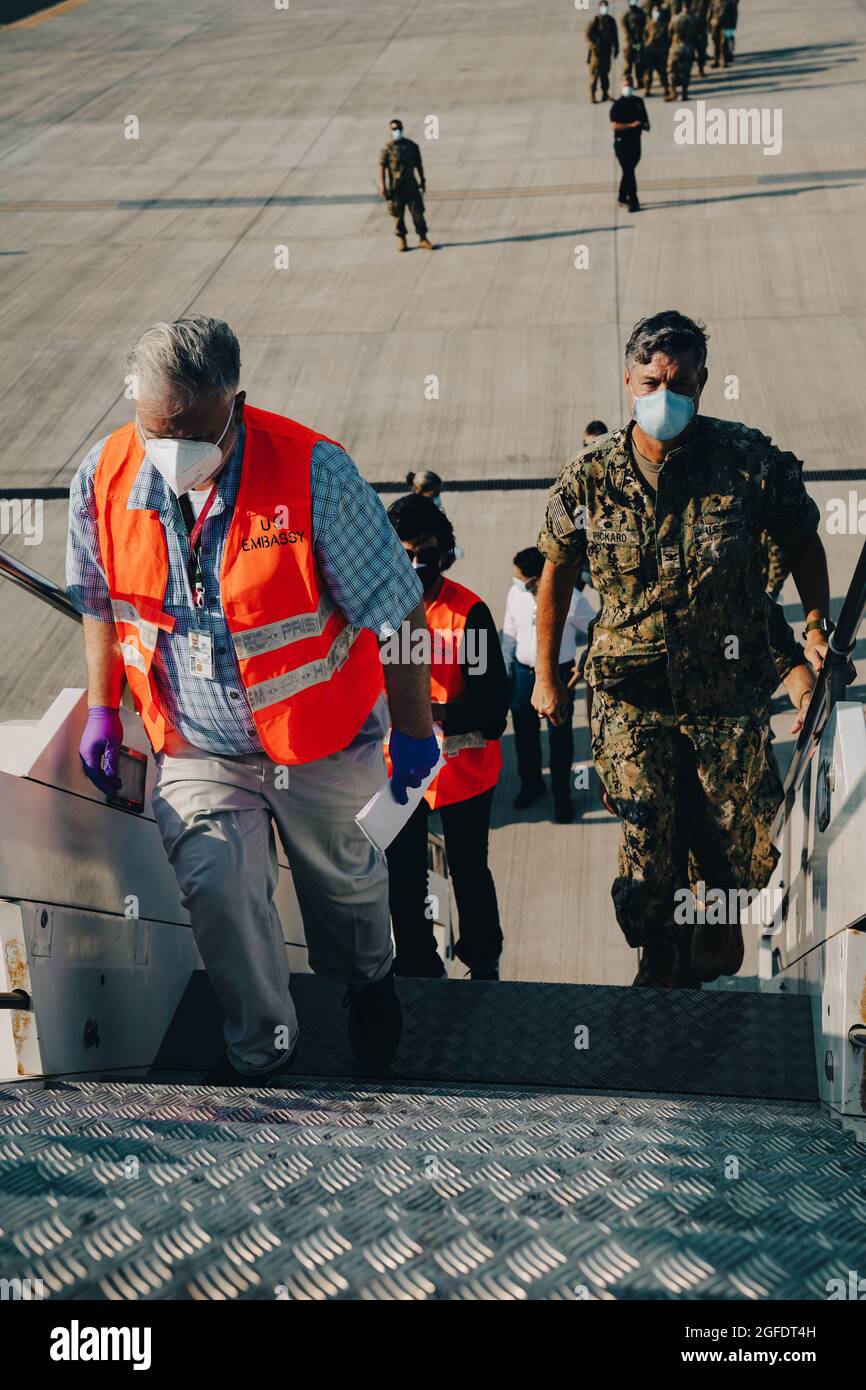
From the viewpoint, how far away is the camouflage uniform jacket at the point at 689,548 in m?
3.25

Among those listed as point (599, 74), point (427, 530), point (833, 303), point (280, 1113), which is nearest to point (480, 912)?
point (427, 530)

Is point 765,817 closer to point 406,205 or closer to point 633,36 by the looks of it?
point 406,205

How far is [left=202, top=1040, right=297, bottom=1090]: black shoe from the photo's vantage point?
3.07m

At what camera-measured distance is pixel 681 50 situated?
18.4 metres

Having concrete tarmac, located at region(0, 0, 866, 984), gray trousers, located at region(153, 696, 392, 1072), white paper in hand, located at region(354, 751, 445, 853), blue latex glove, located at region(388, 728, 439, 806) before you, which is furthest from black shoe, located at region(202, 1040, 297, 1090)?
concrete tarmac, located at region(0, 0, 866, 984)

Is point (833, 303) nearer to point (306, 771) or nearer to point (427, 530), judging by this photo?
point (427, 530)

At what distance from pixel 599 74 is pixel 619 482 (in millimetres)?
17484

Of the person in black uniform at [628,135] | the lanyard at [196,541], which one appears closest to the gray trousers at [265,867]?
the lanyard at [196,541]

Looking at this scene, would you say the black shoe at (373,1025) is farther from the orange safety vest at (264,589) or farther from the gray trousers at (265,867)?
the orange safety vest at (264,589)

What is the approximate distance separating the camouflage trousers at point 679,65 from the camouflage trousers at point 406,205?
700cm

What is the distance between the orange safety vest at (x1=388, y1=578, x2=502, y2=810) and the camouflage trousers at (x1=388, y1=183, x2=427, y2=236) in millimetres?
10754

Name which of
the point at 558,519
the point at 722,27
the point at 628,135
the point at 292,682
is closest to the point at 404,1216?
the point at 292,682

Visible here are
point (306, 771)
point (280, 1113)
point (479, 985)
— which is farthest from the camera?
point (479, 985)
